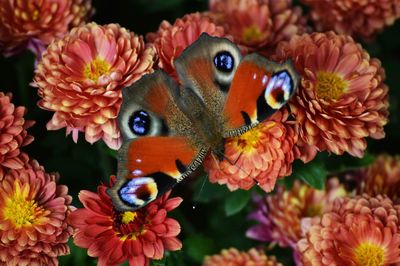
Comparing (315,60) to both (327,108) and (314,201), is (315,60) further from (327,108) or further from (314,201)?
(314,201)

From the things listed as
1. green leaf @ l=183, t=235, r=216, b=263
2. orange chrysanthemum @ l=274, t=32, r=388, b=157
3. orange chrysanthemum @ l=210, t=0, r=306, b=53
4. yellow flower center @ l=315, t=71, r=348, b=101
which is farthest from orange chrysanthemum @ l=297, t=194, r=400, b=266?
orange chrysanthemum @ l=210, t=0, r=306, b=53

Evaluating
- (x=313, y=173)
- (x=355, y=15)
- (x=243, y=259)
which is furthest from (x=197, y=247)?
(x=355, y=15)

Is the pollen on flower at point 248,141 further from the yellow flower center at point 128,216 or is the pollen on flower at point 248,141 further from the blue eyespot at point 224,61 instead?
the yellow flower center at point 128,216

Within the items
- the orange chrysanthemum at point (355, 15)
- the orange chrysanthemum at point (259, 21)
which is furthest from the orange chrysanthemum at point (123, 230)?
the orange chrysanthemum at point (355, 15)

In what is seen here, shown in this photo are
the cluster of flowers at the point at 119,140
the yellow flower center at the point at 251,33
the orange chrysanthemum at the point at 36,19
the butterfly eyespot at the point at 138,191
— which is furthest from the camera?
the yellow flower center at the point at 251,33

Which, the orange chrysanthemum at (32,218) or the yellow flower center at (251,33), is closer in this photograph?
the orange chrysanthemum at (32,218)

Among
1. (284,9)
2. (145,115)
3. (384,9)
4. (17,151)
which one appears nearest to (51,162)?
(17,151)

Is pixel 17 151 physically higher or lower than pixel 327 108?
lower
